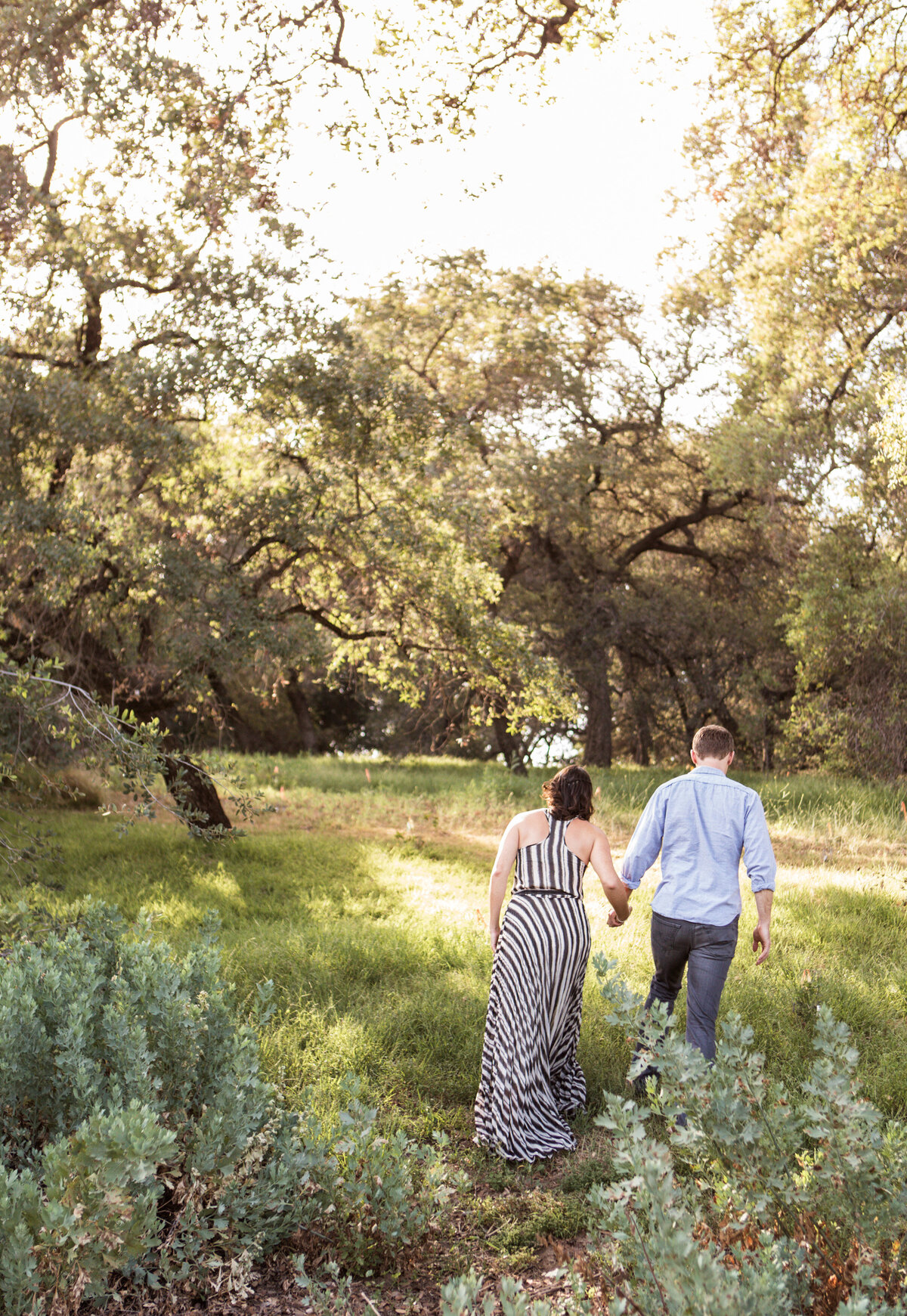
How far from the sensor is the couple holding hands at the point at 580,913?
5250 millimetres

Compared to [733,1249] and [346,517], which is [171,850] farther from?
[733,1249]

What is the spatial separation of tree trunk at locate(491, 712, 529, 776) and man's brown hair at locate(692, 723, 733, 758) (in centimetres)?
1369

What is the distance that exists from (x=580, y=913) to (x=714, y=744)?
115 cm

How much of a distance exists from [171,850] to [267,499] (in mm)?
4242

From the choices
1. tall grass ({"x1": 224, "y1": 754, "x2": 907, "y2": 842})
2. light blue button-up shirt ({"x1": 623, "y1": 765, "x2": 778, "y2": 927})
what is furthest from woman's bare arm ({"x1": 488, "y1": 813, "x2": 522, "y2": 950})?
tall grass ({"x1": 224, "y1": 754, "x2": 907, "y2": 842})

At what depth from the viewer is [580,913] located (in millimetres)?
5504

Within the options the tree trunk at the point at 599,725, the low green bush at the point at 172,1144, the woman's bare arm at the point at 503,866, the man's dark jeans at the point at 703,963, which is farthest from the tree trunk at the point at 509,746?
the low green bush at the point at 172,1144

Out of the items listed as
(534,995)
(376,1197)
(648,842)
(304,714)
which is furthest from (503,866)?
(304,714)

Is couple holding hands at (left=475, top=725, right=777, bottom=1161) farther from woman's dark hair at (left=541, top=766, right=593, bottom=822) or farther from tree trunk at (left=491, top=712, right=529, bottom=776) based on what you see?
tree trunk at (left=491, top=712, right=529, bottom=776)

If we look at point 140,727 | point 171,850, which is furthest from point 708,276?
point 140,727

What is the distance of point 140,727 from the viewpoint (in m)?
6.60

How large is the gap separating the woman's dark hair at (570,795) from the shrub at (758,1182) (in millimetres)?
1954

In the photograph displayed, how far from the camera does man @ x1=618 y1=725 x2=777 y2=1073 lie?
17.3 feet

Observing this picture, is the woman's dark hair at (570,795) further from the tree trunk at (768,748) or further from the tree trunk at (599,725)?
the tree trunk at (768,748)
